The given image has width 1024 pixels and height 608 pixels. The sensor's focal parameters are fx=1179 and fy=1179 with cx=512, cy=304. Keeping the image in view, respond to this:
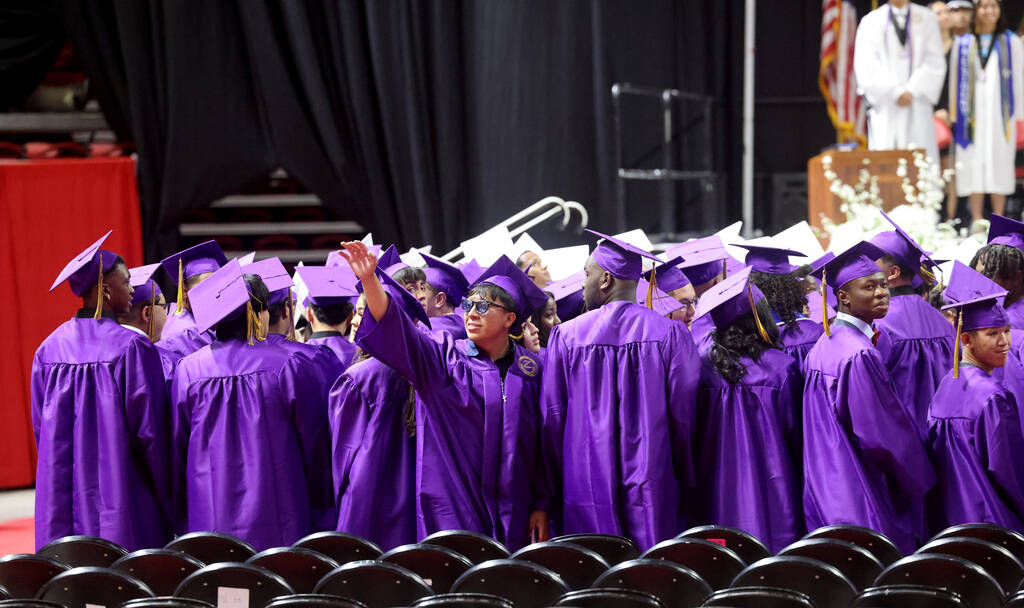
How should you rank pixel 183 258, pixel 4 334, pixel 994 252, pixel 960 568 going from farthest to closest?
pixel 4 334, pixel 183 258, pixel 994 252, pixel 960 568

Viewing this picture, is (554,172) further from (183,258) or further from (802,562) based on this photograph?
(802,562)

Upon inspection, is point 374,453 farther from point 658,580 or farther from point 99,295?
point 658,580

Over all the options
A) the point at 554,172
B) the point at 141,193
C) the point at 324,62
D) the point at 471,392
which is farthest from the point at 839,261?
the point at 141,193

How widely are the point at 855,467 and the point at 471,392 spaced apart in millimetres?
1402

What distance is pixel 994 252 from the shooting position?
4.94 m

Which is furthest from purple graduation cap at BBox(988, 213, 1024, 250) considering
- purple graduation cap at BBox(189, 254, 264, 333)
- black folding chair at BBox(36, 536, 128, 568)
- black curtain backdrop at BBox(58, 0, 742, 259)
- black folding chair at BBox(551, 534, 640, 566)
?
black curtain backdrop at BBox(58, 0, 742, 259)

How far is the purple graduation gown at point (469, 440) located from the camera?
14.3 feet

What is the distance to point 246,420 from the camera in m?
4.58

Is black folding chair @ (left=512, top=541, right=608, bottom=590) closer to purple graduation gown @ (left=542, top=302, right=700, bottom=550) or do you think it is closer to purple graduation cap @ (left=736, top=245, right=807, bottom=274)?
purple graduation gown @ (left=542, top=302, right=700, bottom=550)

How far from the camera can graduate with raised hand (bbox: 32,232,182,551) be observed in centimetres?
480

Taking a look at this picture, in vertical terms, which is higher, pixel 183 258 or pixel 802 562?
pixel 183 258

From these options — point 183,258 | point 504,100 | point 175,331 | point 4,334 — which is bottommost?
point 4,334

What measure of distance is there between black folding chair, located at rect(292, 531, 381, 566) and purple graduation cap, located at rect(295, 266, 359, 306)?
1492 mm

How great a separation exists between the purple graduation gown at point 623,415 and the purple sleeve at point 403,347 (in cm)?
46
